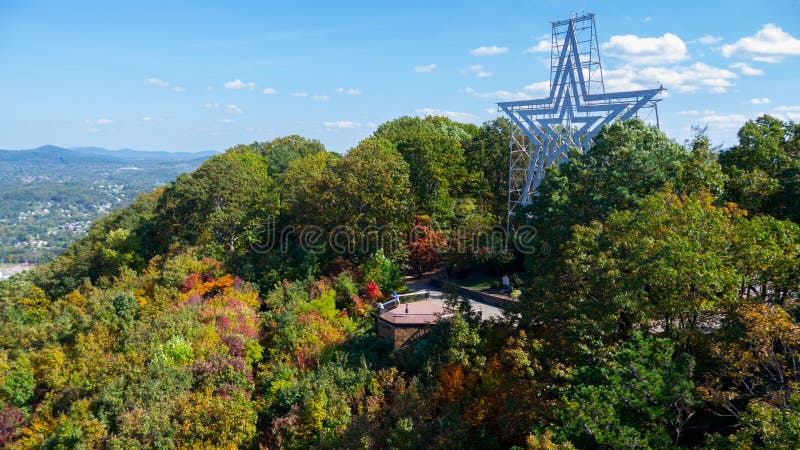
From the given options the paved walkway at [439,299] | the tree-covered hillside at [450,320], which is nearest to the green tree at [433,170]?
the tree-covered hillside at [450,320]

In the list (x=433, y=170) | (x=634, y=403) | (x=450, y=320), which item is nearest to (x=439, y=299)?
(x=450, y=320)

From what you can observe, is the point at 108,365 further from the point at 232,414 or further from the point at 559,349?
the point at 559,349

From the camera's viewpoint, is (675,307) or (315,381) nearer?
(675,307)

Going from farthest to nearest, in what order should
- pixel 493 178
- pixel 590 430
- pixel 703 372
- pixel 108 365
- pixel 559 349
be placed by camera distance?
1. pixel 493 178
2. pixel 108 365
3. pixel 559 349
4. pixel 703 372
5. pixel 590 430

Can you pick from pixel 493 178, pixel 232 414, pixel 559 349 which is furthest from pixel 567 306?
pixel 493 178

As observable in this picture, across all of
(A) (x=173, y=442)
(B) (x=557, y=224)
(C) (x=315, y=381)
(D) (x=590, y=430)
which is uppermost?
(B) (x=557, y=224)

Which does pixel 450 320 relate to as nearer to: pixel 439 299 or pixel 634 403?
pixel 439 299
